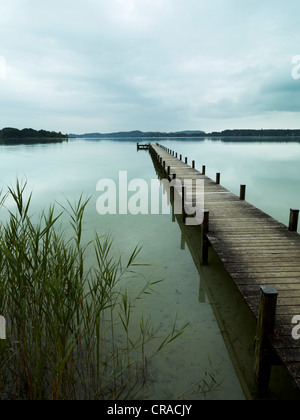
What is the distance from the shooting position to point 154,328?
4578 millimetres

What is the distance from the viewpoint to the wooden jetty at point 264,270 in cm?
291

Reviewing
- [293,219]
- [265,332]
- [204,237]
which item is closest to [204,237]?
[204,237]

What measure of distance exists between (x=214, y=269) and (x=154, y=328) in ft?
8.30

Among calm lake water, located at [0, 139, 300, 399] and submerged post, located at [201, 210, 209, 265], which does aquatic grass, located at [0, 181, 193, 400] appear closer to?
calm lake water, located at [0, 139, 300, 399]

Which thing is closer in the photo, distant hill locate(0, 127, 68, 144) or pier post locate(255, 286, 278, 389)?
pier post locate(255, 286, 278, 389)

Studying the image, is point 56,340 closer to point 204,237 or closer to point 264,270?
point 264,270

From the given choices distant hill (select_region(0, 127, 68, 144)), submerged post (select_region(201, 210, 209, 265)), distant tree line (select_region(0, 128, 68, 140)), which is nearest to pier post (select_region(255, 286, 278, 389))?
submerged post (select_region(201, 210, 209, 265))

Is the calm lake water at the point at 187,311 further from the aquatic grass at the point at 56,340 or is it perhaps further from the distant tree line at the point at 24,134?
the distant tree line at the point at 24,134

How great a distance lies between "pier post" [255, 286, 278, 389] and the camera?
2855 millimetres

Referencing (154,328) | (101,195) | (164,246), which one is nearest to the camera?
(154,328)

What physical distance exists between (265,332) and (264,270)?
1.61 meters

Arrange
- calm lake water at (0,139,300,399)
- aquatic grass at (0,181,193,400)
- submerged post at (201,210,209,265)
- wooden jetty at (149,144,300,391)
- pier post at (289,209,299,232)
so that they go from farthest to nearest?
submerged post at (201,210,209,265) < pier post at (289,209,299,232) < calm lake water at (0,139,300,399) < wooden jetty at (149,144,300,391) < aquatic grass at (0,181,193,400)
